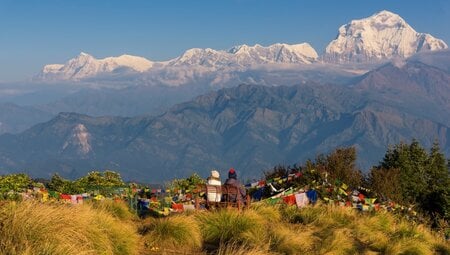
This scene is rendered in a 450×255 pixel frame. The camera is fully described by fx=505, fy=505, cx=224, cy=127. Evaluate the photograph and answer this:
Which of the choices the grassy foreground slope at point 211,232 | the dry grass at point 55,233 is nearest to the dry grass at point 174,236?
the grassy foreground slope at point 211,232

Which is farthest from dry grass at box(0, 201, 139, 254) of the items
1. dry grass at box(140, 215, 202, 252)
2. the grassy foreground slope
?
dry grass at box(140, 215, 202, 252)

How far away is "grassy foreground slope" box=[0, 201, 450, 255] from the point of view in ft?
31.8

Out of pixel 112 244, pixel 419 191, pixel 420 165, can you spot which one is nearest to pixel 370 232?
pixel 112 244

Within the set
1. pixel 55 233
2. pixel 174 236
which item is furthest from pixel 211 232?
pixel 55 233

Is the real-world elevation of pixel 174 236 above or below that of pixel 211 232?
above

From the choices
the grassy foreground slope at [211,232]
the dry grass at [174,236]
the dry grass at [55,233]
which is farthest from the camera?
the dry grass at [174,236]

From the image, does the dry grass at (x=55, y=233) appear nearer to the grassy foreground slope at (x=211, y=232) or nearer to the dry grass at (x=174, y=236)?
the grassy foreground slope at (x=211, y=232)

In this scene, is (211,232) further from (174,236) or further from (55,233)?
(55,233)

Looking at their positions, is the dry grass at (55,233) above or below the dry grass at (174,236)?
above

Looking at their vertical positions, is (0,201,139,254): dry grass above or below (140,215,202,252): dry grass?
above

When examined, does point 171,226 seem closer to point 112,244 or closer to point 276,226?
point 112,244

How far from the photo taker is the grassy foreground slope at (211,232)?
968cm

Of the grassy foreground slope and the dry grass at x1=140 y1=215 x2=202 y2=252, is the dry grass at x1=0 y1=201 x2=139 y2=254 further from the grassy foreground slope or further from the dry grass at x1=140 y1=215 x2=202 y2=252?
the dry grass at x1=140 y1=215 x2=202 y2=252

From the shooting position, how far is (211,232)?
14.2 meters
